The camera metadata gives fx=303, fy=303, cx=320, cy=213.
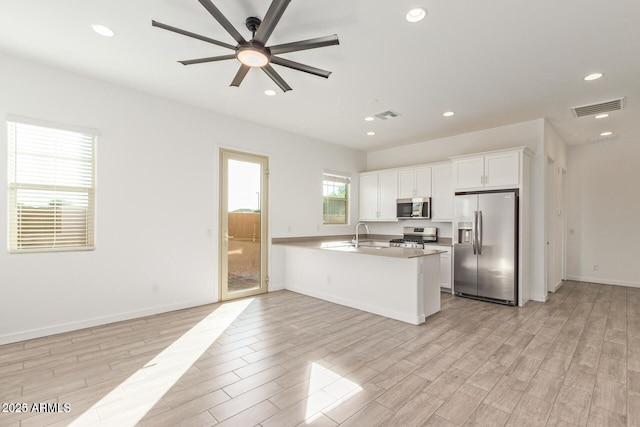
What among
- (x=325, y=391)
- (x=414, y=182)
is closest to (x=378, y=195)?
(x=414, y=182)

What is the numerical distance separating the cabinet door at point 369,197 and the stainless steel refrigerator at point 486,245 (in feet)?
6.40

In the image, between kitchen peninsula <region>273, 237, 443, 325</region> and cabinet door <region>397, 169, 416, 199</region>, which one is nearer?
kitchen peninsula <region>273, 237, 443, 325</region>

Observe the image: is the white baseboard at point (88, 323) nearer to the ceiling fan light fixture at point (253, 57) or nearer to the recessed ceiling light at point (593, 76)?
the ceiling fan light fixture at point (253, 57)

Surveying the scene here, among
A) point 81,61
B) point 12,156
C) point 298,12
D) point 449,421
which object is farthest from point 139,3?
point 449,421

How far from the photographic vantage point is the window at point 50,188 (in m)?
3.21

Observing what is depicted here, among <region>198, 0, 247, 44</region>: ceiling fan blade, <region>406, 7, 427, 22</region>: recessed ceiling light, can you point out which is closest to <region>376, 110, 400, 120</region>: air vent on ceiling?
<region>406, 7, 427, 22</region>: recessed ceiling light

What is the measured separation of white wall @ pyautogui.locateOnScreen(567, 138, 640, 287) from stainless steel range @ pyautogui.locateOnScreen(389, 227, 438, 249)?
3179mm

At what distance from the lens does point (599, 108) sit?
4227 mm

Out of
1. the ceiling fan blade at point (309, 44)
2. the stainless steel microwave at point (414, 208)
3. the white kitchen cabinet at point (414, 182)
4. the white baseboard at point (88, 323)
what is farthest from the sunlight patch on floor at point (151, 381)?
the white kitchen cabinet at point (414, 182)

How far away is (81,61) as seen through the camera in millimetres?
3217

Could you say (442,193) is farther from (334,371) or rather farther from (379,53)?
(334,371)

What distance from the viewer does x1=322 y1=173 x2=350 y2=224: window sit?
6.41 metres

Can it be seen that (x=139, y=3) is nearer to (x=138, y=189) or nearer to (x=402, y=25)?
(x=402, y=25)

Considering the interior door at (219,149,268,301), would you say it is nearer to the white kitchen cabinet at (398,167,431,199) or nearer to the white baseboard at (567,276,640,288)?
the white kitchen cabinet at (398,167,431,199)
